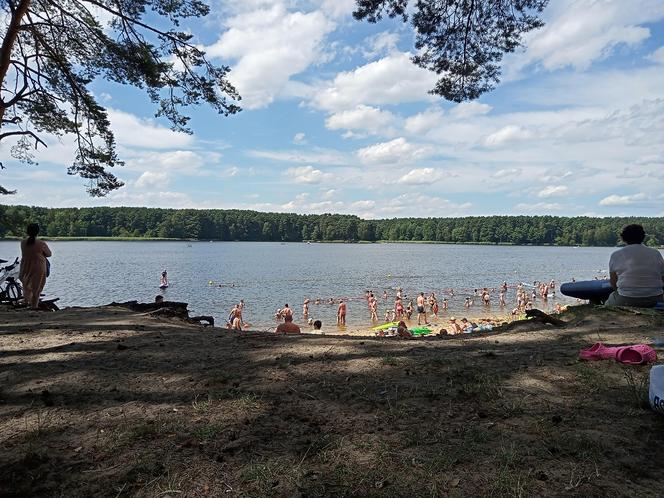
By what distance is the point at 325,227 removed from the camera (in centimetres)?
17900

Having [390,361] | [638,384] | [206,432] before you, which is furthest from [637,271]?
[206,432]

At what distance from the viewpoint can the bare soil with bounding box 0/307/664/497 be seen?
7.26 ft

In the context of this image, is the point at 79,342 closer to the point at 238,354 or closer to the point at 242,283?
the point at 238,354

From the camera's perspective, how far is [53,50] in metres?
9.72

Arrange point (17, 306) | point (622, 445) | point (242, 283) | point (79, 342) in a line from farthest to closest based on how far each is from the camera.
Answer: point (242, 283)
point (17, 306)
point (79, 342)
point (622, 445)

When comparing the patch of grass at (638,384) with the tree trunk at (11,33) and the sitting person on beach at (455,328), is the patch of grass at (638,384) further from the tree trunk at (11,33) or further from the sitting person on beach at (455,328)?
the sitting person on beach at (455,328)

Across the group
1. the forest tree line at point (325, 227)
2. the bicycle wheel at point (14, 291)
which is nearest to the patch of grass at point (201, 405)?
the bicycle wheel at point (14, 291)

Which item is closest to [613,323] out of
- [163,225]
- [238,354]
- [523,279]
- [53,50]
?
[238,354]

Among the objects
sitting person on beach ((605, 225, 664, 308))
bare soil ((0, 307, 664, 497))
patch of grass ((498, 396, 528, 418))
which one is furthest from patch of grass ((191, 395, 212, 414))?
sitting person on beach ((605, 225, 664, 308))

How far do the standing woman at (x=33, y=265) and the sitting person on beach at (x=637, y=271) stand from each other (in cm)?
1027

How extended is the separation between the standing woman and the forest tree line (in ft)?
442

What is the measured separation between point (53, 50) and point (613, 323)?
39.5ft

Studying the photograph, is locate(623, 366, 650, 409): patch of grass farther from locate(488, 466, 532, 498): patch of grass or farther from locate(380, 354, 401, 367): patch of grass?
locate(380, 354, 401, 367): patch of grass

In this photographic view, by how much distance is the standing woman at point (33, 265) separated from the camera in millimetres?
8828
